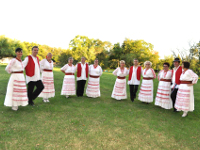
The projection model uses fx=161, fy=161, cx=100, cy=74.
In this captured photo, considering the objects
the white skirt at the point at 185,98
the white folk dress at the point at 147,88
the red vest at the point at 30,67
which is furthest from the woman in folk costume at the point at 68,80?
the white skirt at the point at 185,98

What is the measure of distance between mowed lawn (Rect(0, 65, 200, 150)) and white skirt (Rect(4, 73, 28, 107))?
0.33 metres

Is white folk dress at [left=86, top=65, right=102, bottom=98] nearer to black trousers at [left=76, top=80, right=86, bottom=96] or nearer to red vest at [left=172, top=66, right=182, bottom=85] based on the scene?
black trousers at [left=76, top=80, right=86, bottom=96]

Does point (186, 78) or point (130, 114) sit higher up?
point (186, 78)

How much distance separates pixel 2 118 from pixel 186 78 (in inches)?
228

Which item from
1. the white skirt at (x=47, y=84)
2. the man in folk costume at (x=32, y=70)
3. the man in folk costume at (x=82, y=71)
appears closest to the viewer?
the man in folk costume at (x=32, y=70)

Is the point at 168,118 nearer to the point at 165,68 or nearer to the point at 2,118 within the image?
the point at 165,68

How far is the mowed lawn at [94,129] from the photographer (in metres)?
3.44

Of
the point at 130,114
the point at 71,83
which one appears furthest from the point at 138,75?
the point at 71,83

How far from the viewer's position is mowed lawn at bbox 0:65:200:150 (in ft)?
11.3

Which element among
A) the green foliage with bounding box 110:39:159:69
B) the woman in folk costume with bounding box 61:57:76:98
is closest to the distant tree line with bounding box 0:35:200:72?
the green foliage with bounding box 110:39:159:69

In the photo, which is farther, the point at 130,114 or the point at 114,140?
the point at 130,114

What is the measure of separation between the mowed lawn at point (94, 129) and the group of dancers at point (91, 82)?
49 cm

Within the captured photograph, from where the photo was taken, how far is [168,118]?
5395 millimetres

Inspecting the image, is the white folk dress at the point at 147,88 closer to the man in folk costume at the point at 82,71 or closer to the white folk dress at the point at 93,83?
the white folk dress at the point at 93,83
